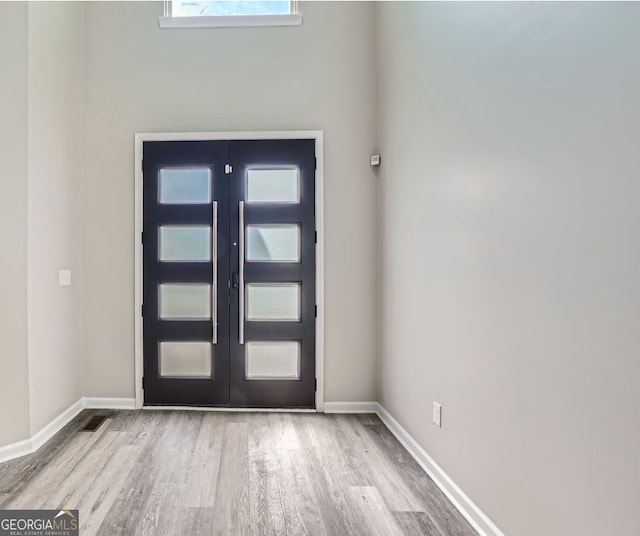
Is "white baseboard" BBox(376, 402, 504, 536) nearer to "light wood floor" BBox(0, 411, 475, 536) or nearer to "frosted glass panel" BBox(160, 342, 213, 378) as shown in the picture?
"light wood floor" BBox(0, 411, 475, 536)

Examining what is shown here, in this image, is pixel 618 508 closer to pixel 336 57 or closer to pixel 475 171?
pixel 475 171

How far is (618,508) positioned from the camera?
954 mm

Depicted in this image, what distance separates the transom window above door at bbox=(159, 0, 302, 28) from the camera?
281 centimetres

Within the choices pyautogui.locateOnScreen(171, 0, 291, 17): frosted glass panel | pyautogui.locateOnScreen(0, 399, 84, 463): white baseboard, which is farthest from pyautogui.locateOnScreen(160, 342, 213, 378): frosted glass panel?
pyautogui.locateOnScreen(171, 0, 291, 17): frosted glass panel

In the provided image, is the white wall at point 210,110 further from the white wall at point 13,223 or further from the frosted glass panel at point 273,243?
the white wall at point 13,223

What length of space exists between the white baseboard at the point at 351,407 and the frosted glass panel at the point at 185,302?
1.31 m

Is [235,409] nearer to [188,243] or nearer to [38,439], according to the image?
[38,439]

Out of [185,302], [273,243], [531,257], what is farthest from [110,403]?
[531,257]

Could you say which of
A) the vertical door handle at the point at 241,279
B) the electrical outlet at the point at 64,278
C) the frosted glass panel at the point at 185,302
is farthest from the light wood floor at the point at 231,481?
the electrical outlet at the point at 64,278

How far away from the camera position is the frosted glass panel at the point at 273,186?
2863mm

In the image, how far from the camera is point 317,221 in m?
2.85

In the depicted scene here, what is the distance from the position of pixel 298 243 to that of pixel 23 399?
2.18 meters

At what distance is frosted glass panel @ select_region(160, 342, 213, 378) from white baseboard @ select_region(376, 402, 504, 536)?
5.31 feet

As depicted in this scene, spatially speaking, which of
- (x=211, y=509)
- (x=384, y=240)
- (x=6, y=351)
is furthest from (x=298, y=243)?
(x=6, y=351)
